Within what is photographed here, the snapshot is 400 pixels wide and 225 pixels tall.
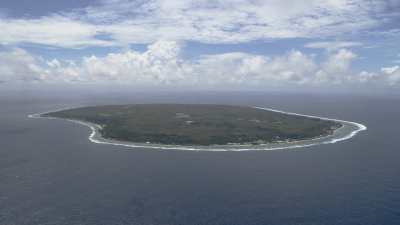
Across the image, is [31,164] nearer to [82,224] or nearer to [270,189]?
[82,224]

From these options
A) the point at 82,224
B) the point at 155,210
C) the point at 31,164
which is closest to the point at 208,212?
the point at 155,210

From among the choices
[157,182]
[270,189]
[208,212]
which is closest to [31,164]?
[157,182]

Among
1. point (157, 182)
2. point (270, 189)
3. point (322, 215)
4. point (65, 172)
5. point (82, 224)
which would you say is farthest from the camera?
point (65, 172)

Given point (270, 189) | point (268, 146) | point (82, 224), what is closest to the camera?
point (82, 224)

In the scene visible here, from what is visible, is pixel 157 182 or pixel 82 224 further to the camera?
pixel 157 182

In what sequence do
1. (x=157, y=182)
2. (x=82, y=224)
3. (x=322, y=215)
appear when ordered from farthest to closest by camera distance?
1. (x=157, y=182)
2. (x=322, y=215)
3. (x=82, y=224)

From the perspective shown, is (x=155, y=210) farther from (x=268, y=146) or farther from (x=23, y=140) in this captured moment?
(x=23, y=140)
